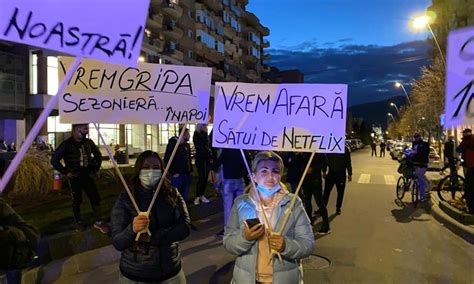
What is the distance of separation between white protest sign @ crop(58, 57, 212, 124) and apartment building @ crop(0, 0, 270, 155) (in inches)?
403

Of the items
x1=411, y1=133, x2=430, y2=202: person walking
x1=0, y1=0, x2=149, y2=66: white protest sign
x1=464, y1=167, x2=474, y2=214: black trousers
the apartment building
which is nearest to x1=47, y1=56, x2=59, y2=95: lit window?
the apartment building

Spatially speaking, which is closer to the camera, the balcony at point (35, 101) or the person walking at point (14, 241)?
the person walking at point (14, 241)

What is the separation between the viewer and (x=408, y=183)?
45.0 ft

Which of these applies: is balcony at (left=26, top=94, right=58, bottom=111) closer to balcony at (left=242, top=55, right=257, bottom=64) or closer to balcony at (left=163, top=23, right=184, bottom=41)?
balcony at (left=163, top=23, right=184, bottom=41)

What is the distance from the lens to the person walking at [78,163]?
818cm

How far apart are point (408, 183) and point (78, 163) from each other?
892 cm

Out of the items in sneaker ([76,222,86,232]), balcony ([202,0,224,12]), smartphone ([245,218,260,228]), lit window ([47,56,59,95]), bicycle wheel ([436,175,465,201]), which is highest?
balcony ([202,0,224,12])

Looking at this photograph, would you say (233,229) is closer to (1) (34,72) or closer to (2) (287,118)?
(2) (287,118)

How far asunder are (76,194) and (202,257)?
2322 millimetres

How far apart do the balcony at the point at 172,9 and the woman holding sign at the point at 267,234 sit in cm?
5518

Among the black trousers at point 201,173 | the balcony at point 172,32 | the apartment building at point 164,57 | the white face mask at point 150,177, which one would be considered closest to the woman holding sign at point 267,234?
the white face mask at point 150,177

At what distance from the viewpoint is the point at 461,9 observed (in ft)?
173

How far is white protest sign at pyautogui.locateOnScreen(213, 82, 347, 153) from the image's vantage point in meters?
4.90

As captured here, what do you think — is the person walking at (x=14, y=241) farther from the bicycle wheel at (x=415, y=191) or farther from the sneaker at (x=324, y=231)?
the bicycle wheel at (x=415, y=191)
